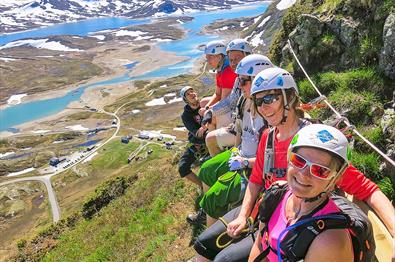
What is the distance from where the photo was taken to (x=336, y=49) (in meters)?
11.2

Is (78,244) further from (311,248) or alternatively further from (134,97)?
(134,97)

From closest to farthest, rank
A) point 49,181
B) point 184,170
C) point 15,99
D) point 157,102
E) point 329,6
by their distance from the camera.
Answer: point 184,170, point 329,6, point 49,181, point 157,102, point 15,99

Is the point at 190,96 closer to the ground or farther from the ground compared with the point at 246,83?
closer to the ground

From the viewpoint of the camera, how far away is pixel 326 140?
3789mm

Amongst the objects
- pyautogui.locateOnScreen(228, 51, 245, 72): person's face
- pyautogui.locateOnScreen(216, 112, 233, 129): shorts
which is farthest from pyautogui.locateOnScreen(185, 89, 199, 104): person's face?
pyautogui.locateOnScreen(228, 51, 245, 72): person's face

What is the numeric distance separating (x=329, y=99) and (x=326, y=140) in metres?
5.96

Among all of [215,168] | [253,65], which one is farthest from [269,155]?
[215,168]

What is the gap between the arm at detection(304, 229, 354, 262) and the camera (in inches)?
137

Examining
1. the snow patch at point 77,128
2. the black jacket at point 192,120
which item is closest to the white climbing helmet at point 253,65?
the black jacket at point 192,120

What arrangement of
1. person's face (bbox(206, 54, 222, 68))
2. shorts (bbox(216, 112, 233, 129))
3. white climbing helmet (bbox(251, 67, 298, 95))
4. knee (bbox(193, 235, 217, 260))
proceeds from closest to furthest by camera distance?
white climbing helmet (bbox(251, 67, 298, 95)), knee (bbox(193, 235, 217, 260)), shorts (bbox(216, 112, 233, 129)), person's face (bbox(206, 54, 222, 68))

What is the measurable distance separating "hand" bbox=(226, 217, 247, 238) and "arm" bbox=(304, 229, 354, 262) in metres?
1.95

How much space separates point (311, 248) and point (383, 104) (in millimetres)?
5956

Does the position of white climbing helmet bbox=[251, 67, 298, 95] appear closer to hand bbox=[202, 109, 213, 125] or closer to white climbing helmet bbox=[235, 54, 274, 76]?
white climbing helmet bbox=[235, 54, 274, 76]

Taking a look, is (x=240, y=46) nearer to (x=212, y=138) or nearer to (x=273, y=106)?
(x=212, y=138)
